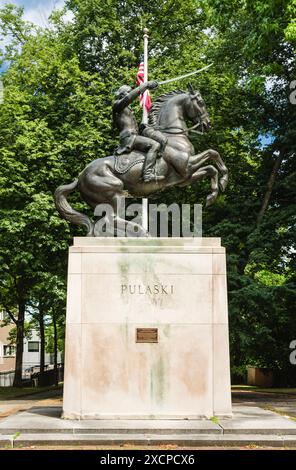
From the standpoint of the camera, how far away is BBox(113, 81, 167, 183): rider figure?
1312cm

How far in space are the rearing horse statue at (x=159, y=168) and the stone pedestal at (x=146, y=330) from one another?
0.92 metres

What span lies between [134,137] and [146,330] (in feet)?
13.0

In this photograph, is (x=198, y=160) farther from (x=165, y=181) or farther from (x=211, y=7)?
(x=211, y=7)

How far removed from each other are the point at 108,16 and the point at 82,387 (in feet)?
78.2

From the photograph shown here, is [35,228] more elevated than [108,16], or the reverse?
[108,16]

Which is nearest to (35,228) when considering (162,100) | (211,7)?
(211,7)

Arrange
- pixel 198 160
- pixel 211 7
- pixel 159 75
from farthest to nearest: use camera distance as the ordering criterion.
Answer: pixel 159 75 < pixel 211 7 < pixel 198 160

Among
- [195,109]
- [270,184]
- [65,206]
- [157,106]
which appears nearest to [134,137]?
[157,106]

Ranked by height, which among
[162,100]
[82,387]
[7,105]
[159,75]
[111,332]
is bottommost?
[82,387]

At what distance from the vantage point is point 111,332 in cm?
1222

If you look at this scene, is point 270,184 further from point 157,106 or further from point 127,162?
point 127,162

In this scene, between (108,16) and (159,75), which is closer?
(159,75)

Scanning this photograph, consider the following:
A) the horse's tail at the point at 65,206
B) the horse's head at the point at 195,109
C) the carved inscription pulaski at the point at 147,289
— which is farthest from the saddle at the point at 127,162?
the carved inscription pulaski at the point at 147,289

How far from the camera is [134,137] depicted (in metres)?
13.3
